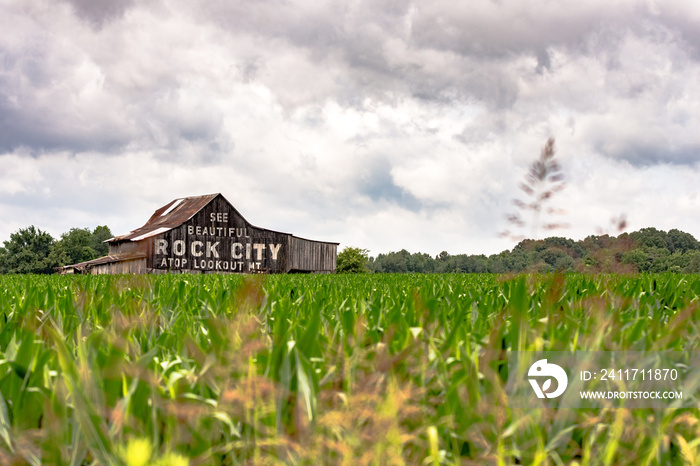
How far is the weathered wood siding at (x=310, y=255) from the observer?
2094 inches

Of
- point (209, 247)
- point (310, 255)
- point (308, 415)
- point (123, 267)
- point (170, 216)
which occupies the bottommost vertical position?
point (308, 415)

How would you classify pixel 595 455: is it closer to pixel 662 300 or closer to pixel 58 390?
pixel 58 390

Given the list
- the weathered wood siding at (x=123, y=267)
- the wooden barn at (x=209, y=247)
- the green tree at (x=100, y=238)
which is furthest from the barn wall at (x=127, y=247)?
the green tree at (x=100, y=238)

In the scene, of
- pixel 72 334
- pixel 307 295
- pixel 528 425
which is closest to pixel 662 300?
pixel 307 295

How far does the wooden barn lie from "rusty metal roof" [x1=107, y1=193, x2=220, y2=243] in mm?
117

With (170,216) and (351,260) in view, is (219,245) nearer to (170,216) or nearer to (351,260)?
(170,216)

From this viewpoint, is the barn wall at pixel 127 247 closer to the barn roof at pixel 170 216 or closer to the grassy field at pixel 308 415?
the barn roof at pixel 170 216

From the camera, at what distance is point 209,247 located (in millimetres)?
50156

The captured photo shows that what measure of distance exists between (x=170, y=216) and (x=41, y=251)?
236ft

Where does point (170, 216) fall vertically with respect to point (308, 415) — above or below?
above

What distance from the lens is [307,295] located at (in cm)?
380

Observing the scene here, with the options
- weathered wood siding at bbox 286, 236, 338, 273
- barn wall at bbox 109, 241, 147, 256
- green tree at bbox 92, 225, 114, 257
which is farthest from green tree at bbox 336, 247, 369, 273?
green tree at bbox 92, 225, 114, 257

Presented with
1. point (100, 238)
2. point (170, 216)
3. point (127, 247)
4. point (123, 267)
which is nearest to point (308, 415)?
point (123, 267)

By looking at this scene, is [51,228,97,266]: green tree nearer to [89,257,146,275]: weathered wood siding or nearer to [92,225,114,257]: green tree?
[92,225,114,257]: green tree
